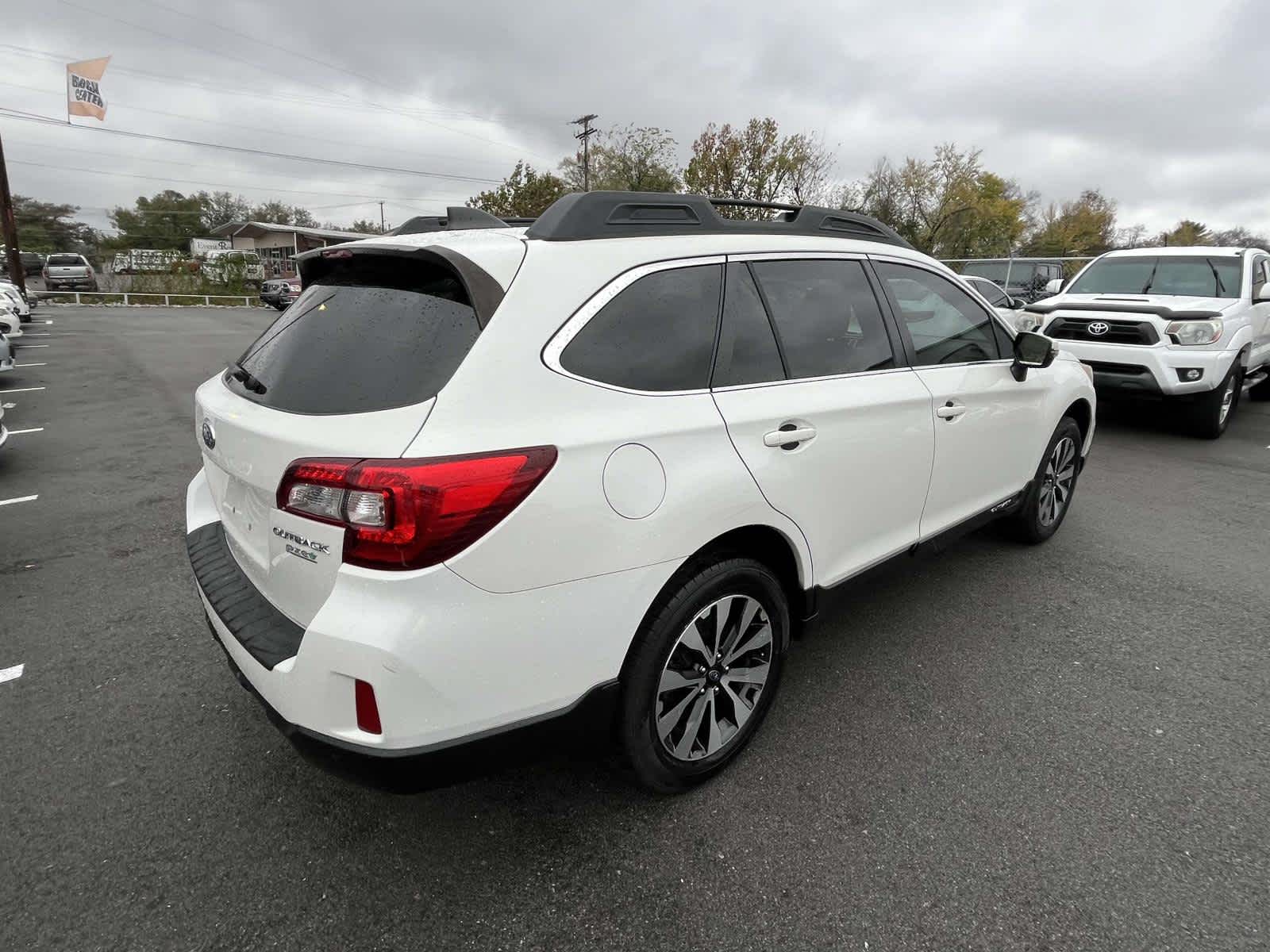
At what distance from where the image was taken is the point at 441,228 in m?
2.55

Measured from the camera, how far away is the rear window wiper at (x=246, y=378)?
6.99ft

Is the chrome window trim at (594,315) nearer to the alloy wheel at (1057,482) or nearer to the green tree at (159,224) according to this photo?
the alloy wheel at (1057,482)

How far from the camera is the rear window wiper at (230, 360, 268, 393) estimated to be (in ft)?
6.99

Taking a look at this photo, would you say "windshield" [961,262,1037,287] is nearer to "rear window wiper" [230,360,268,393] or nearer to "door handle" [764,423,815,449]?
"door handle" [764,423,815,449]

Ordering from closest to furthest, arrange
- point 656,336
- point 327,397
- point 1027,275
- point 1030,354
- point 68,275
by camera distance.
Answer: point 327,397, point 656,336, point 1030,354, point 1027,275, point 68,275

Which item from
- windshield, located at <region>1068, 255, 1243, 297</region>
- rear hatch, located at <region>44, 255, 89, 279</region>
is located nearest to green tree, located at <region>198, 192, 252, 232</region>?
rear hatch, located at <region>44, 255, 89, 279</region>

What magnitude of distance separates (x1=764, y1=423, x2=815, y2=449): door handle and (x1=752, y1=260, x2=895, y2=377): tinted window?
0.23 metres

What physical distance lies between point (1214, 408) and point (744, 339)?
291 inches

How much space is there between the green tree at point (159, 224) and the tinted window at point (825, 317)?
289ft

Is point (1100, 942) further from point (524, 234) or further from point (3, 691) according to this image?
point (3, 691)

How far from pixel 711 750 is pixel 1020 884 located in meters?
0.94

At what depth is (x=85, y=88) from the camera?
2241cm

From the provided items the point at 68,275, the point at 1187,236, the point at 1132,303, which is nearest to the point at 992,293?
the point at 1132,303

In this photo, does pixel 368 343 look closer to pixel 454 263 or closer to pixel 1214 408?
pixel 454 263
